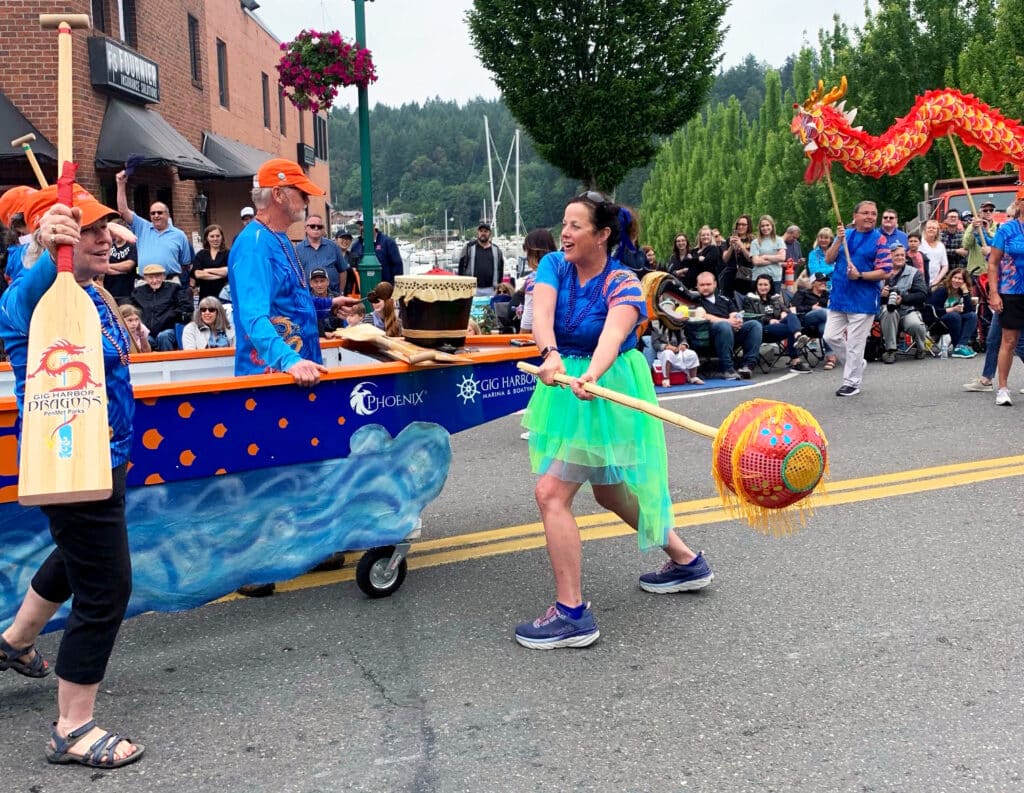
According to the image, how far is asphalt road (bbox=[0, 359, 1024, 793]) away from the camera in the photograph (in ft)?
10.8

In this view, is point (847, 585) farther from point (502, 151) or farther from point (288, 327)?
point (502, 151)

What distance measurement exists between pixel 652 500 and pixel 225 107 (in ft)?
74.5

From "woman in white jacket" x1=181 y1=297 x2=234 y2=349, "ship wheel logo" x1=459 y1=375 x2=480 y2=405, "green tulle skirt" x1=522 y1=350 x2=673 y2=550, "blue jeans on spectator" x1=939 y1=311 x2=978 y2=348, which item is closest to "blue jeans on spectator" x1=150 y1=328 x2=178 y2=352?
"woman in white jacket" x1=181 y1=297 x2=234 y2=349

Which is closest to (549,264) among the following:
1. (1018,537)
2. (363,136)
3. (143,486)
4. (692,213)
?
(143,486)

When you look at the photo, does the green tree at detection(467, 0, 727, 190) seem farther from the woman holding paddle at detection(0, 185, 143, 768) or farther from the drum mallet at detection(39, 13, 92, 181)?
the woman holding paddle at detection(0, 185, 143, 768)

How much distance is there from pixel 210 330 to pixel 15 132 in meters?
6.91

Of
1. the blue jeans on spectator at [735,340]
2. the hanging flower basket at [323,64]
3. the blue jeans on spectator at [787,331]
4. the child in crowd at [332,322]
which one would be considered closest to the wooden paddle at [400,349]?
the child in crowd at [332,322]

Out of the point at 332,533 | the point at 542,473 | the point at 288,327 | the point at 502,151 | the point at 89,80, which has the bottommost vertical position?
the point at 332,533

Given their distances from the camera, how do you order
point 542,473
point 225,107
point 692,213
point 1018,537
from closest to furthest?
point 542,473, point 1018,537, point 225,107, point 692,213

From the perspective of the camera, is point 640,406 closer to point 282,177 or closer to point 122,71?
point 282,177

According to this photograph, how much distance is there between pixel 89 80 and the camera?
15562mm

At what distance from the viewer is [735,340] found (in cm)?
1238

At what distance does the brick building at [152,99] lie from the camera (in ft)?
48.8

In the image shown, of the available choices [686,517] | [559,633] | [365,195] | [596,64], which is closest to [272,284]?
[559,633]
